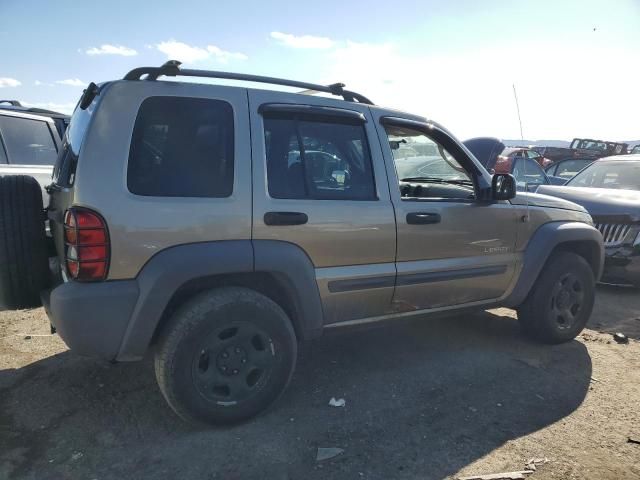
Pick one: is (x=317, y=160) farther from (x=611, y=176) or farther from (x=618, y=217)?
(x=611, y=176)

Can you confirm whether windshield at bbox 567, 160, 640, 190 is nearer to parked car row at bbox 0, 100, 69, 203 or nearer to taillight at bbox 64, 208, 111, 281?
taillight at bbox 64, 208, 111, 281

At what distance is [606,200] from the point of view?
238 inches

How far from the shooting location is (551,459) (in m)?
2.62

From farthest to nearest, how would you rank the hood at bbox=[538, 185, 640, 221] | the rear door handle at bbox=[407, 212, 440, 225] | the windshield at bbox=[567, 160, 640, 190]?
the windshield at bbox=[567, 160, 640, 190] < the hood at bbox=[538, 185, 640, 221] < the rear door handle at bbox=[407, 212, 440, 225]


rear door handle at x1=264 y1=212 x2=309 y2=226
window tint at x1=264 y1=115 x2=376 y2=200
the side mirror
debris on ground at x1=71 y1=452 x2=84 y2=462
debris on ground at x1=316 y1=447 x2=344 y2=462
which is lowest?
debris on ground at x1=316 y1=447 x2=344 y2=462

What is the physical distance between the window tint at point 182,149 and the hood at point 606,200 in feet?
16.6

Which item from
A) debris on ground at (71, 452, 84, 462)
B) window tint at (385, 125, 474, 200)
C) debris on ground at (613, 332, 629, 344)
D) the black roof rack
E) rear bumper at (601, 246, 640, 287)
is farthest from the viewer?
rear bumper at (601, 246, 640, 287)

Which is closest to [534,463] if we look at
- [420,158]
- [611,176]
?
[420,158]

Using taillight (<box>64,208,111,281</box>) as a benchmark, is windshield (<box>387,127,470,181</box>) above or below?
above

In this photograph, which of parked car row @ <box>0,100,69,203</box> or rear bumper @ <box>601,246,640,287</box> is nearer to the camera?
parked car row @ <box>0,100,69,203</box>

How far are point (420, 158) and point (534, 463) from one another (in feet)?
7.58

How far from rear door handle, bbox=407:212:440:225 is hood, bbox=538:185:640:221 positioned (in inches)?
144

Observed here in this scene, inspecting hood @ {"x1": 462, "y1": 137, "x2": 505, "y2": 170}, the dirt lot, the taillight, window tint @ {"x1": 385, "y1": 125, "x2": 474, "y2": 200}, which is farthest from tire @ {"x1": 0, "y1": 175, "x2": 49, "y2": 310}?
hood @ {"x1": 462, "y1": 137, "x2": 505, "y2": 170}

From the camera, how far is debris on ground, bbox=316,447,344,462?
8.45ft
